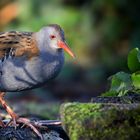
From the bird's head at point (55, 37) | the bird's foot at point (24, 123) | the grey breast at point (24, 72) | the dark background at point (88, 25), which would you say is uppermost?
the bird's head at point (55, 37)

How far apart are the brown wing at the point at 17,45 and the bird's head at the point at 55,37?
0.23 meters

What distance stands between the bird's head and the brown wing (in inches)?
9.1

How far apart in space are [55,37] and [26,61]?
0.58 metres

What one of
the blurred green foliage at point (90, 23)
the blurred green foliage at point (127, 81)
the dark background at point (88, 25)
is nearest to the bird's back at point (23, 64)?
the blurred green foliage at point (127, 81)

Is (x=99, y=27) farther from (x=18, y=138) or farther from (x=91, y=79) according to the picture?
(x=18, y=138)

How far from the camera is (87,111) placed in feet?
15.6

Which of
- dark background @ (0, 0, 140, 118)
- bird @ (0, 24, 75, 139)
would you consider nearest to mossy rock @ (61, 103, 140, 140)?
bird @ (0, 24, 75, 139)

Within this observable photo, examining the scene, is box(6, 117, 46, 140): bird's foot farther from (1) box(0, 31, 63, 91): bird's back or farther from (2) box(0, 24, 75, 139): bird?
(1) box(0, 31, 63, 91): bird's back

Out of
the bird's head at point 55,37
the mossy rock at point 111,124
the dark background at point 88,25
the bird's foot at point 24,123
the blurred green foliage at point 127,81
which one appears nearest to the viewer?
the mossy rock at point 111,124

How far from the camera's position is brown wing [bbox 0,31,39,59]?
654cm

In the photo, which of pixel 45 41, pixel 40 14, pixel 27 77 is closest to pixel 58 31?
pixel 45 41

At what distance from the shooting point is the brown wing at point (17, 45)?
654 centimetres

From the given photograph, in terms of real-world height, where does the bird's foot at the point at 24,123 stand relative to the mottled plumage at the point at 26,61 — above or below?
below

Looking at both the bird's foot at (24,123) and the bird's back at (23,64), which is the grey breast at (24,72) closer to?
the bird's back at (23,64)
